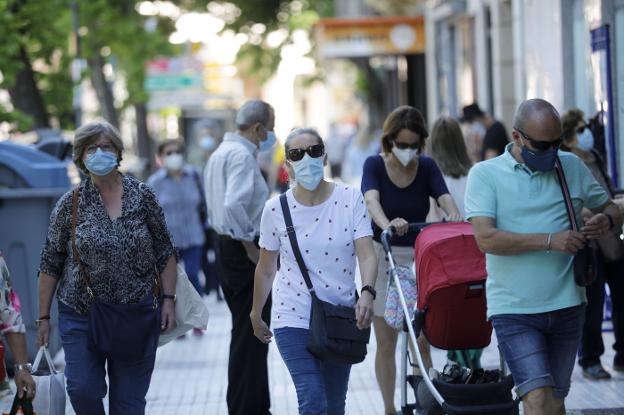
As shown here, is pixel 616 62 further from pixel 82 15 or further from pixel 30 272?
pixel 82 15

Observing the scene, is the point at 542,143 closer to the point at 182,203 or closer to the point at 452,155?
the point at 452,155

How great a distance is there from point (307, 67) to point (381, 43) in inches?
527

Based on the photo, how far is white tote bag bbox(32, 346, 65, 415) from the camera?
5.71 metres

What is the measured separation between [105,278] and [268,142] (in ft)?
7.29

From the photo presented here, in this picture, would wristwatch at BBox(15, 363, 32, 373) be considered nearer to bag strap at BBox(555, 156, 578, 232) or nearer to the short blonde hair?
the short blonde hair

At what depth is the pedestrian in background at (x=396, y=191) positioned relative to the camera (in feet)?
24.9

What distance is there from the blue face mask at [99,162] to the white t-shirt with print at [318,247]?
77cm

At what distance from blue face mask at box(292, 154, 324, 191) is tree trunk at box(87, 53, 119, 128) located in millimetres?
20262

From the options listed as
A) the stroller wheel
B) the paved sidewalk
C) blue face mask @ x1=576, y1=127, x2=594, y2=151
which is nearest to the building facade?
the paved sidewalk

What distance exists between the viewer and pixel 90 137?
6.12m

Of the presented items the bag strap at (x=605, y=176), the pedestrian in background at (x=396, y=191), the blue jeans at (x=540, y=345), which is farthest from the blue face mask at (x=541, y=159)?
the bag strap at (x=605, y=176)

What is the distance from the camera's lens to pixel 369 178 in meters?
7.71

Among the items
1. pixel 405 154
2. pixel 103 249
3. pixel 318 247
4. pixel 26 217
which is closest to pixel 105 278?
pixel 103 249

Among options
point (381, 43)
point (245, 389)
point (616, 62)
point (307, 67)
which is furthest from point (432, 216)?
point (307, 67)
